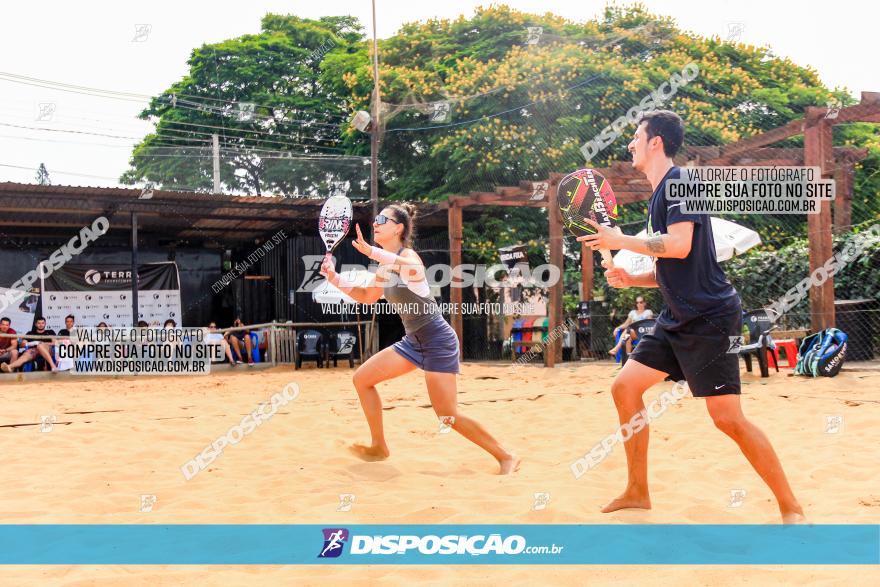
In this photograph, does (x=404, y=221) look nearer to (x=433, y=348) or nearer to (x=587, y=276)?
(x=433, y=348)

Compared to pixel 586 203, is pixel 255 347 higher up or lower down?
lower down

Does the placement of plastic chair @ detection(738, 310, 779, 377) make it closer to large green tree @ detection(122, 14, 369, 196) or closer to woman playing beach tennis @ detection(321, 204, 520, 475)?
woman playing beach tennis @ detection(321, 204, 520, 475)

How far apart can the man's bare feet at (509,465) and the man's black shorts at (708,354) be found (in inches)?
60.6

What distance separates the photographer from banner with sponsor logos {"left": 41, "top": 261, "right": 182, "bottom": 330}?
58.5 ft

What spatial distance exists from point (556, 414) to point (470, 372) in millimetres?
5699

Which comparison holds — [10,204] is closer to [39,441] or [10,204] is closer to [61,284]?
[61,284]

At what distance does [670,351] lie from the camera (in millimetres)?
3660

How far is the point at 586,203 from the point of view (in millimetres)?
3721

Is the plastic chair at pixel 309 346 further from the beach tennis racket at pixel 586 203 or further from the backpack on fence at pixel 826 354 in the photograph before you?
the beach tennis racket at pixel 586 203

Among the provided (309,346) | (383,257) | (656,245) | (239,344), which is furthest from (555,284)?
(656,245)

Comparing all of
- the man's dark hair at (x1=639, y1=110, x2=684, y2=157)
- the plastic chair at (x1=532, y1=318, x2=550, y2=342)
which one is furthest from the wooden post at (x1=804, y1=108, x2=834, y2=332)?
the man's dark hair at (x1=639, y1=110, x2=684, y2=157)

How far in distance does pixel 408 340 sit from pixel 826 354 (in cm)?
634

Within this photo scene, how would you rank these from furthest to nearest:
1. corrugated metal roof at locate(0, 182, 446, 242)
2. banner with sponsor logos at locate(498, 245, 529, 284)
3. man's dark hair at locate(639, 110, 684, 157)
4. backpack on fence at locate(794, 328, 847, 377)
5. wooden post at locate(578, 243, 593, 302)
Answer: wooden post at locate(578, 243, 593, 302) → banner with sponsor logos at locate(498, 245, 529, 284) → corrugated metal roof at locate(0, 182, 446, 242) → backpack on fence at locate(794, 328, 847, 377) → man's dark hair at locate(639, 110, 684, 157)

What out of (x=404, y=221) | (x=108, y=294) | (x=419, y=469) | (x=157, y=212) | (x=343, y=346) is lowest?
(x=419, y=469)
